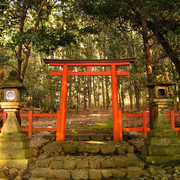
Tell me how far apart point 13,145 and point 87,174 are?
8.13 feet

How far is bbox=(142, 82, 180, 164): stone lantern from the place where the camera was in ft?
17.0

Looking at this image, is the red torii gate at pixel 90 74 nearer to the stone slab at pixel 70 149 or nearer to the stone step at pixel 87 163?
the stone slab at pixel 70 149

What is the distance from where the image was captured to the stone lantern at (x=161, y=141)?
5180mm

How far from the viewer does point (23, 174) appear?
15.7 feet

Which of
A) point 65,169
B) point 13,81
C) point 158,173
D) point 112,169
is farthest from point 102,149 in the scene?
point 13,81

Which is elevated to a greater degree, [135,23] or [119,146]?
[135,23]

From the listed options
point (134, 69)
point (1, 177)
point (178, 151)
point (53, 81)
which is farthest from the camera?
point (53, 81)

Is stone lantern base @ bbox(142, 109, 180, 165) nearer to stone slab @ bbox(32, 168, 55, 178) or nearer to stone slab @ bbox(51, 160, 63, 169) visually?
stone slab @ bbox(51, 160, 63, 169)

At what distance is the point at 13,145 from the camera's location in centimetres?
520

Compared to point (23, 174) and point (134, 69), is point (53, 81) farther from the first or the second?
point (23, 174)

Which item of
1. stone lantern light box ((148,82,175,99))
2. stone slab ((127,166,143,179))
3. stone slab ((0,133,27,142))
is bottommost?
stone slab ((127,166,143,179))

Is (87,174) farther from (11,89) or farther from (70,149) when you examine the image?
(11,89)

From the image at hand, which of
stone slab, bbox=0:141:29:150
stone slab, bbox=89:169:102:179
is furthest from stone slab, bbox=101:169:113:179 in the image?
stone slab, bbox=0:141:29:150

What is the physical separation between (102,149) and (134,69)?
27.9ft
